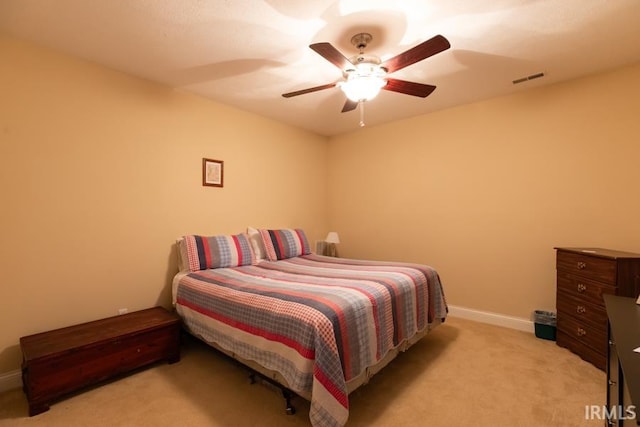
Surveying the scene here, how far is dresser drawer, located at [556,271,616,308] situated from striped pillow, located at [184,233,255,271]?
3.06 metres

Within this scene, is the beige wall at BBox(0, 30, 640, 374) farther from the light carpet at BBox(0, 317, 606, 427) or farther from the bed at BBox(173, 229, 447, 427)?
the light carpet at BBox(0, 317, 606, 427)

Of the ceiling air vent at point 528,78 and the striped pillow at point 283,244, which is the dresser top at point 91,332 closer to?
the striped pillow at point 283,244

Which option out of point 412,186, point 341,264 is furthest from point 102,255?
point 412,186

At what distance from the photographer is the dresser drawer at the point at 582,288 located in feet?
7.51

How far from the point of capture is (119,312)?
8.68 ft

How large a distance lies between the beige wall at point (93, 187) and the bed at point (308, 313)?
408 millimetres

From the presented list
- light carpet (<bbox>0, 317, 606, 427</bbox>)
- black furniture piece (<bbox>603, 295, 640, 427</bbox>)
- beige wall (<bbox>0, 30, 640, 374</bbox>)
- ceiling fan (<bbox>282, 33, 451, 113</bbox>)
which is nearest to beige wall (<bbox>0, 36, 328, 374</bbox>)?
beige wall (<bbox>0, 30, 640, 374</bbox>)

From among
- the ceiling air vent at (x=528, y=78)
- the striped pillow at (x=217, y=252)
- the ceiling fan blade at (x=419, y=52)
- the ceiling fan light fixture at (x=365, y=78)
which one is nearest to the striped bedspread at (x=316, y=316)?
the striped pillow at (x=217, y=252)

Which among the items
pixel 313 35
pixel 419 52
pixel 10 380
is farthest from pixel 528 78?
pixel 10 380

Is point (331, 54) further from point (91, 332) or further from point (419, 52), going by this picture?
point (91, 332)

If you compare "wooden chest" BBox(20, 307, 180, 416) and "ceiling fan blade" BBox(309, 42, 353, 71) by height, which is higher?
"ceiling fan blade" BBox(309, 42, 353, 71)

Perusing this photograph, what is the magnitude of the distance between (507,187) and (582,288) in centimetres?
119

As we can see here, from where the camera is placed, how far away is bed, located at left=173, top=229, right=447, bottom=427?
1.56m

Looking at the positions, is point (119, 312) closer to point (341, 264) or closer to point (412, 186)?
point (341, 264)
